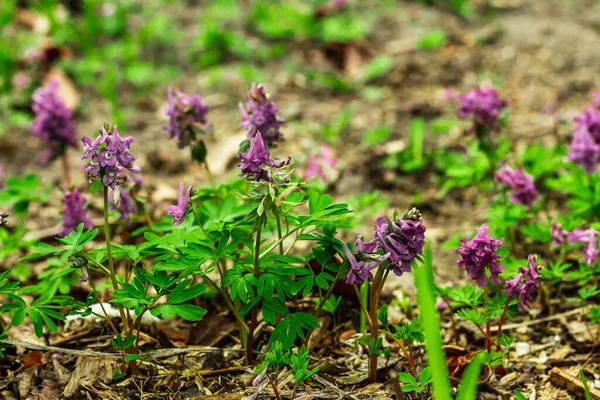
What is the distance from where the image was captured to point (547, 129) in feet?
17.1

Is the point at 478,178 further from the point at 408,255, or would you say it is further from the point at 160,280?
the point at 160,280

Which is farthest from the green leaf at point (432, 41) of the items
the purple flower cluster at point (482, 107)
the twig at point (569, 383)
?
the twig at point (569, 383)

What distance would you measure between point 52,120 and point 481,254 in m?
2.94

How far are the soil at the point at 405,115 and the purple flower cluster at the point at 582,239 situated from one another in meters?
0.40

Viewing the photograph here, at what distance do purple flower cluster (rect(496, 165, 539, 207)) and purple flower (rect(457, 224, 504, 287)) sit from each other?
2.94 feet

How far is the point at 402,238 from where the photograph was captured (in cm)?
222

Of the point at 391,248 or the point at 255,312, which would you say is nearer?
the point at 391,248

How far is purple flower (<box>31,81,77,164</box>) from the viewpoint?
4102 mm

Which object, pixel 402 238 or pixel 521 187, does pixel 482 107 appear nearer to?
pixel 521 187

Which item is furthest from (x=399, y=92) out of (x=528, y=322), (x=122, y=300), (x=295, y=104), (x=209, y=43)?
(x=122, y=300)

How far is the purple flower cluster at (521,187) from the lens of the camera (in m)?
3.26

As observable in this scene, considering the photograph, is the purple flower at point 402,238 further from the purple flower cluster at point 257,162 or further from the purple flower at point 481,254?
the purple flower cluster at point 257,162

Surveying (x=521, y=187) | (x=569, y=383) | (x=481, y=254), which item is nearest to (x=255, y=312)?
(x=481, y=254)

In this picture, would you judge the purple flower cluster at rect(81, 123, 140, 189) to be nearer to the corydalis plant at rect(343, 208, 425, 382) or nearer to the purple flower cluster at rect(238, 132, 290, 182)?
the purple flower cluster at rect(238, 132, 290, 182)
